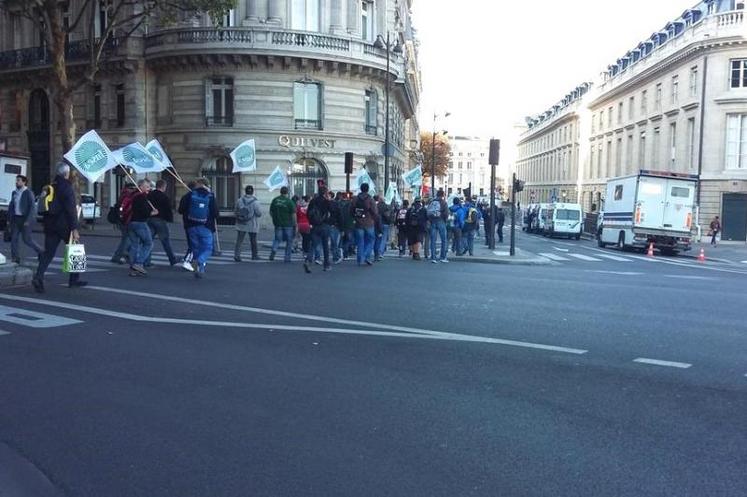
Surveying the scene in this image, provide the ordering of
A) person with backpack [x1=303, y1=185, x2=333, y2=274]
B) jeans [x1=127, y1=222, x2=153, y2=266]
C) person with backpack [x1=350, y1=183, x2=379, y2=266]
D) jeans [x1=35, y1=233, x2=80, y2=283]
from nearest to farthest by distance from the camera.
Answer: jeans [x1=35, y1=233, x2=80, y2=283] → jeans [x1=127, y1=222, x2=153, y2=266] → person with backpack [x1=303, y1=185, x2=333, y2=274] → person with backpack [x1=350, y1=183, x2=379, y2=266]

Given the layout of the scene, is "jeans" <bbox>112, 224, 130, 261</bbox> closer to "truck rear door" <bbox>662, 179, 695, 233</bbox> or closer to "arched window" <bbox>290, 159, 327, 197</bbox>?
"arched window" <bbox>290, 159, 327, 197</bbox>

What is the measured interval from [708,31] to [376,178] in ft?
76.8

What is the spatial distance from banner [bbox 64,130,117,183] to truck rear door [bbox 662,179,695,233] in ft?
78.3

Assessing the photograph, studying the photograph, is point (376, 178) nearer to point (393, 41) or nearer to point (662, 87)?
point (393, 41)

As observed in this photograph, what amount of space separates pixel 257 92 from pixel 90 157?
20.4m

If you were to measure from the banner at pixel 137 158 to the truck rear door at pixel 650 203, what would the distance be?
20.6 metres

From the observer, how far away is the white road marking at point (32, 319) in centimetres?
871

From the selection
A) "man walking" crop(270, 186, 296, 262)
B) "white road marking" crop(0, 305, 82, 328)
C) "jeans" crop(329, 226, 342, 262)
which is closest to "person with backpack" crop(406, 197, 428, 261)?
"jeans" crop(329, 226, 342, 262)

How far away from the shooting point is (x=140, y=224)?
1351cm

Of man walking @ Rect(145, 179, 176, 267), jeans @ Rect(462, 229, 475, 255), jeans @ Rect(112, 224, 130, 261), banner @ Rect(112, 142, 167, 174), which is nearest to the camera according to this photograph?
man walking @ Rect(145, 179, 176, 267)

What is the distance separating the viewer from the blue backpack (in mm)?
13758

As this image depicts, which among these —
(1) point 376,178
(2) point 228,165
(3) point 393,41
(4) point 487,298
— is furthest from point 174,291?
(3) point 393,41

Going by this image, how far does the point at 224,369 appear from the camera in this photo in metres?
6.75

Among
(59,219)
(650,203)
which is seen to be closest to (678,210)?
(650,203)
